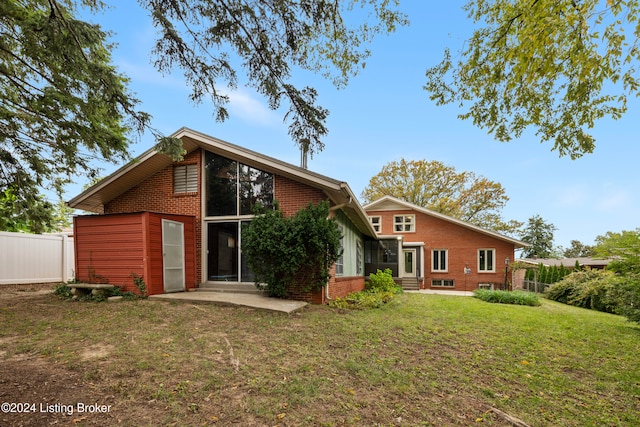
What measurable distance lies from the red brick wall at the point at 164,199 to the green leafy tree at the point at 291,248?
91.6 inches

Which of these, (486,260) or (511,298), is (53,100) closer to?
(511,298)

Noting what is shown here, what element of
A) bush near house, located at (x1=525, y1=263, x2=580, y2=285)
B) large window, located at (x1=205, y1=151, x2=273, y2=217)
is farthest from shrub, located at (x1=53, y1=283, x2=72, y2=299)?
bush near house, located at (x1=525, y1=263, x2=580, y2=285)

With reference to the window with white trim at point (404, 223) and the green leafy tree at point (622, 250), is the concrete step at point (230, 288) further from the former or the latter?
the window with white trim at point (404, 223)

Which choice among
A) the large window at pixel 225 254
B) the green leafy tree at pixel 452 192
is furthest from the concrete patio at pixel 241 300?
the green leafy tree at pixel 452 192

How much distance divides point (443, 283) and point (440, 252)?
6.28 feet

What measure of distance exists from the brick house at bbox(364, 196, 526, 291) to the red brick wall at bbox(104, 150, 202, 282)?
10.2m

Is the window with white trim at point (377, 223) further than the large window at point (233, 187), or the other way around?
the window with white trim at point (377, 223)

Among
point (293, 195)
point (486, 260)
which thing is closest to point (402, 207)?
point (486, 260)

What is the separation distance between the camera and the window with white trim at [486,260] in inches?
727

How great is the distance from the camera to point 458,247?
19078mm

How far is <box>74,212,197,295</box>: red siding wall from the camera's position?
7.88 meters

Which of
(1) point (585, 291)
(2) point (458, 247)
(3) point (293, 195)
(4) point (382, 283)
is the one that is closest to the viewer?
(3) point (293, 195)

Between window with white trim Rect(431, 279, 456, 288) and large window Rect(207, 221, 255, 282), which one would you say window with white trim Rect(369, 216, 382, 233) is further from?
large window Rect(207, 221, 255, 282)

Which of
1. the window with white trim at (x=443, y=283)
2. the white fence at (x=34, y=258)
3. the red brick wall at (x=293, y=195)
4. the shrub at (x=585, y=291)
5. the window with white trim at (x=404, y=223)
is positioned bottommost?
the window with white trim at (x=443, y=283)
